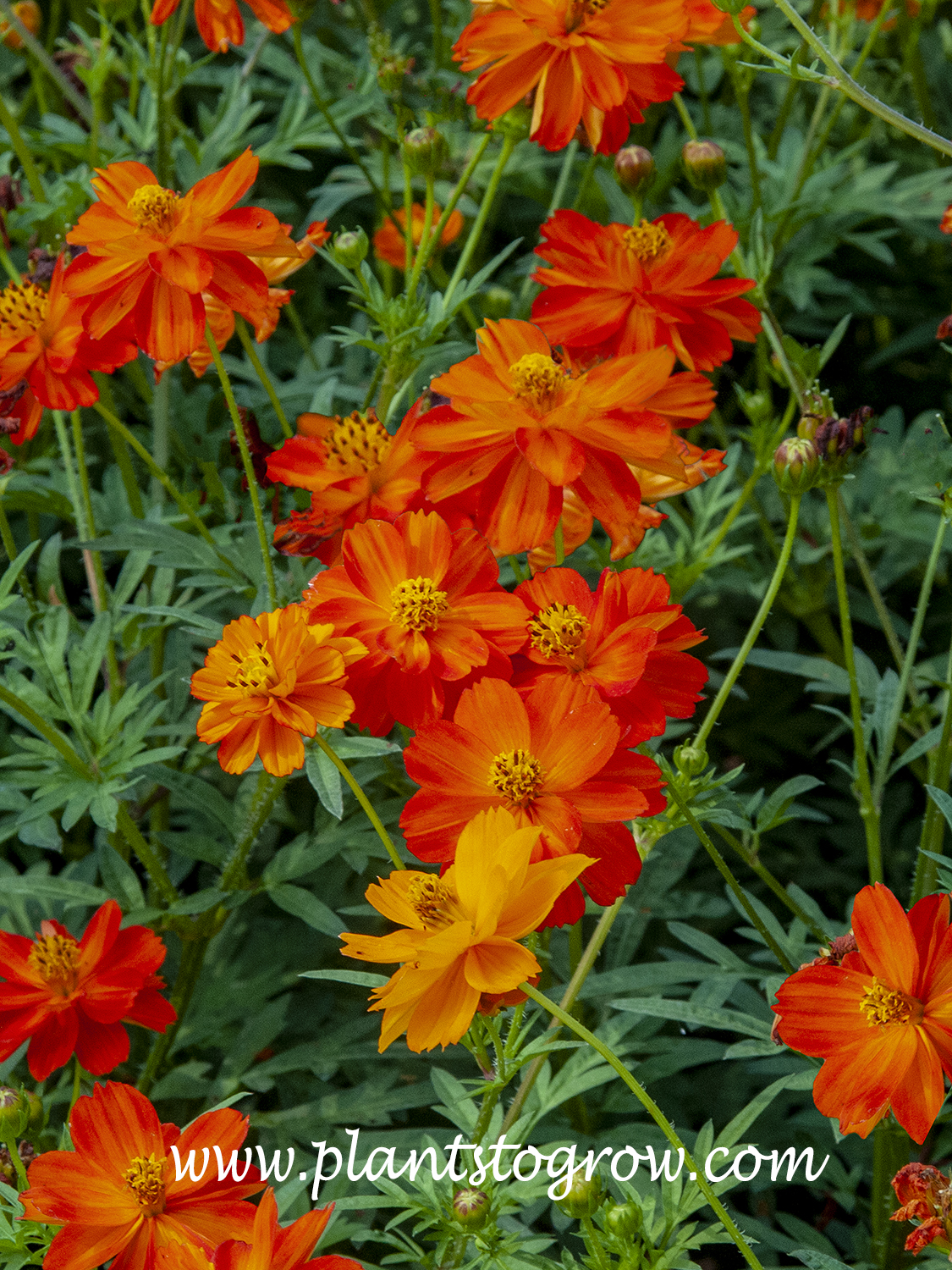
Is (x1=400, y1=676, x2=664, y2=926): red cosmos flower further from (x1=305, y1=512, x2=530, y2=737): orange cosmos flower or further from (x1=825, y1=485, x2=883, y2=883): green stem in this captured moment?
(x1=825, y1=485, x2=883, y2=883): green stem

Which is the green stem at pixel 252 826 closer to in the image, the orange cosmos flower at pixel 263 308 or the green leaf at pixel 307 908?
the green leaf at pixel 307 908

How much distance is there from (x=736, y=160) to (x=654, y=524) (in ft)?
2.85

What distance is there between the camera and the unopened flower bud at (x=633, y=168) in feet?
3.51

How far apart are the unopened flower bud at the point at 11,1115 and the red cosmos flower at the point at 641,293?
1.89ft

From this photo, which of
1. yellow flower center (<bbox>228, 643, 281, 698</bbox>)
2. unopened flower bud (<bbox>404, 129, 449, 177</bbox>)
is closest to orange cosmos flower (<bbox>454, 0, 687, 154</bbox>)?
unopened flower bud (<bbox>404, 129, 449, 177</bbox>)

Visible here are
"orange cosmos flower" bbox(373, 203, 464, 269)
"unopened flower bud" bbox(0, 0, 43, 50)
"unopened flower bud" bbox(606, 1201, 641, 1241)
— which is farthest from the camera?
"unopened flower bud" bbox(0, 0, 43, 50)

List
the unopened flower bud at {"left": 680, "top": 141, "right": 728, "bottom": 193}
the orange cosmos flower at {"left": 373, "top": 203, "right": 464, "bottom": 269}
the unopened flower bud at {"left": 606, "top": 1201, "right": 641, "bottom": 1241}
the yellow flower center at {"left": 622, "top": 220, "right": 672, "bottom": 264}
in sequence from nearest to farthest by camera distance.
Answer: the unopened flower bud at {"left": 606, "top": 1201, "right": 641, "bottom": 1241} → the yellow flower center at {"left": 622, "top": 220, "right": 672, "bottom": 264} → the unopened flower bud at {"left": 680, "top": 141, "right": 728, "bottom": 193} → the orange cosmos flower at {"left": 373, "top": 203, "right": 464, "bottom": 269}

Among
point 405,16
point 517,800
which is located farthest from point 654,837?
point 405,16

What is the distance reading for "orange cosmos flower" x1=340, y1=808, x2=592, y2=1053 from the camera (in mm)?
595

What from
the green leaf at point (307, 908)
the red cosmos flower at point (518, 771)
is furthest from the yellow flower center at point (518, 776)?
the green leaf at point (307, 908)

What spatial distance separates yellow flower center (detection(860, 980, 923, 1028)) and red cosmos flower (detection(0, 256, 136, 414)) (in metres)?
0.61

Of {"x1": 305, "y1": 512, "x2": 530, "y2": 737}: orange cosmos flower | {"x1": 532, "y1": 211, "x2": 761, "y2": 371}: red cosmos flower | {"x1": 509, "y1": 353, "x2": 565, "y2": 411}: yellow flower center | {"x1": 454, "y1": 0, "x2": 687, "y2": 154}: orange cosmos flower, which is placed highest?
{"x1": 454, "y1": 0, "x2": 687, "y2": 154}: orange cosmos flower

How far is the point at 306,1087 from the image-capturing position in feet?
3.71

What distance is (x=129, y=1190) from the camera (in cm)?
73
